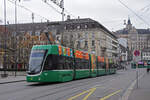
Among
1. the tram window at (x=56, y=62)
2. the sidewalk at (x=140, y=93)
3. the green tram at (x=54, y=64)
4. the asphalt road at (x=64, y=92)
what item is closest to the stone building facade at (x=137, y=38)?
the green tram at (x=54, y=64)

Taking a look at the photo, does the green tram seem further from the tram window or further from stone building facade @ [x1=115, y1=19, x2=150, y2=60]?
stone building facade @ [x1=115, y1=19, x2=150, y2=60]

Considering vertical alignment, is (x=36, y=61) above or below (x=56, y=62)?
above

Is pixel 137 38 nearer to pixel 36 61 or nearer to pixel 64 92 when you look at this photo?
pixel 36 61

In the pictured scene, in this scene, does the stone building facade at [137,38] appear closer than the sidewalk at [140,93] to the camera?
No

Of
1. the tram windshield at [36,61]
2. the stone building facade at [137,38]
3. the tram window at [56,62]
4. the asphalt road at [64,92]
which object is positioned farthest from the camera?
the stone building facade at [137,38]

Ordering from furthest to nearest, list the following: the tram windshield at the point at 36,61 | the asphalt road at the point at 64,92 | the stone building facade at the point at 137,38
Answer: the stone building facade at the point at 137,38 < the tram windshield at the point at 36,61 < the asphalt road at the point at 64,92

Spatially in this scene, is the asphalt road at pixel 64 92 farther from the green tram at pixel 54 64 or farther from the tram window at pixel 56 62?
the tram window at pixel 56 62

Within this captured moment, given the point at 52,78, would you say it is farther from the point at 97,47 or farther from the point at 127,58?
the point at 127,58

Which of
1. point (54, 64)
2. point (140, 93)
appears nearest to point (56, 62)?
point (54, 64)

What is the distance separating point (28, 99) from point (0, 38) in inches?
1517

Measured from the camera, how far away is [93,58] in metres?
37.5

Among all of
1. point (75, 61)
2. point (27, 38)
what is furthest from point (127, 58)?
point (75, 61)

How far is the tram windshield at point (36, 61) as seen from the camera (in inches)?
831

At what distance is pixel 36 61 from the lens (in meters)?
21.4
